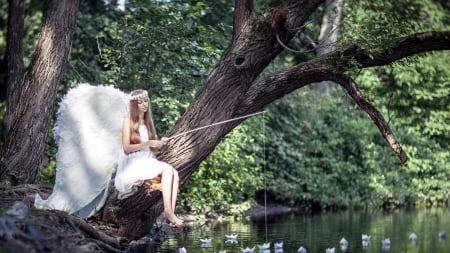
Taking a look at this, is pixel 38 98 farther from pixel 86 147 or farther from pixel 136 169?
pixel 136 169

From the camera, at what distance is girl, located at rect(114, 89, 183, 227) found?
8.11 meters

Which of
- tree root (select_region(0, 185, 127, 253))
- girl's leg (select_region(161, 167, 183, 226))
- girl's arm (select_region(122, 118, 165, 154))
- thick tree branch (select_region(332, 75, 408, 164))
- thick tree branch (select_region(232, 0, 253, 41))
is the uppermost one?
thick tree branch (select_region(232, 0, 253, 41))

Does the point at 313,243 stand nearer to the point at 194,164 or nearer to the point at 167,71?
the point at 194,164

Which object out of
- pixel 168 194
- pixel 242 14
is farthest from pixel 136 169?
pixel 242 14

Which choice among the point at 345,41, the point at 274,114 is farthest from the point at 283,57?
the point at 345,41

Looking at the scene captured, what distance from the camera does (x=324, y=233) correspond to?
1163cm

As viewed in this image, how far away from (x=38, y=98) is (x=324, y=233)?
15.2ft

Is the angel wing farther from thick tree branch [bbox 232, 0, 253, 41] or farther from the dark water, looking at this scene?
thick tree branch [bbox 232, 0, 253, 41]

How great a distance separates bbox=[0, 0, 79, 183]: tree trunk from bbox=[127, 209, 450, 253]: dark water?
1995 millimetres

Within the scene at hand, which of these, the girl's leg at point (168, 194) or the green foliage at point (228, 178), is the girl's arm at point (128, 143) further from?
the green foliage at point (228, 178)

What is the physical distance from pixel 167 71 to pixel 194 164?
4.47 meters

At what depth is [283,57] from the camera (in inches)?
756

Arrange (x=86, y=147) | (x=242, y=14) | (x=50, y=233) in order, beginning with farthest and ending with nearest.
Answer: (x=242, y=14), (x=86, y=147), (x=50, y=233)

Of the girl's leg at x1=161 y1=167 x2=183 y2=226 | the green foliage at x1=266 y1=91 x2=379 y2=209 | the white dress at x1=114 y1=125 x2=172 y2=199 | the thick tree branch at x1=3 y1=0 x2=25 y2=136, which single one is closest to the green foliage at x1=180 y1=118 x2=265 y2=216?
the green foliage at x1=266 y1=91 x2=379 y2=209
